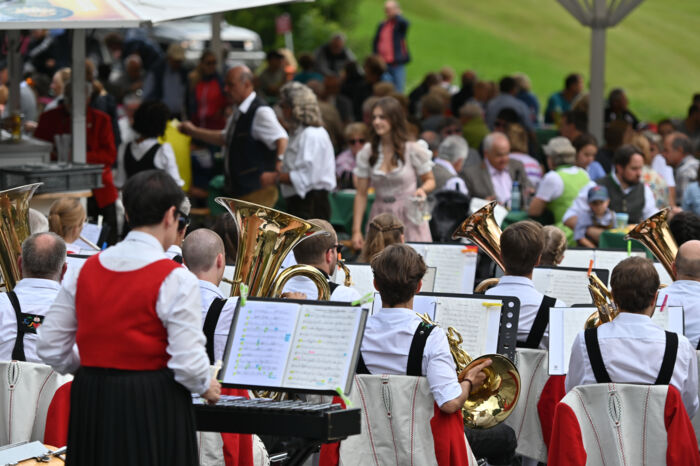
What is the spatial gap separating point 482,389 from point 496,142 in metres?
5.50

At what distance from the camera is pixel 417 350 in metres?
4.21

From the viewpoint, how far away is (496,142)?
972 cm

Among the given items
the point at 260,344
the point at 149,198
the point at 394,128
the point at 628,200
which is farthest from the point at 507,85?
the point at 149,198

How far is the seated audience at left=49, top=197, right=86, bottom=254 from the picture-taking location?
6180 mm

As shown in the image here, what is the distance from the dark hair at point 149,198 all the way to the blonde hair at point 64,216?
272 centimetres

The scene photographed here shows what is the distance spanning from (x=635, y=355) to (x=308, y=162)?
4.61 meters

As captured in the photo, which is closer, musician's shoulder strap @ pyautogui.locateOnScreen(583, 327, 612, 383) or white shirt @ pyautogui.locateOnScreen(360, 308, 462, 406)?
white shirt @ pyautogui.locateOnScreen(360, 308, 462, 406)

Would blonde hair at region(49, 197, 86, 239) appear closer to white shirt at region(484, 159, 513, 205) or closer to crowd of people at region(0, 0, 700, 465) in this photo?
crowd of people at region(0, 0, 700, 465)

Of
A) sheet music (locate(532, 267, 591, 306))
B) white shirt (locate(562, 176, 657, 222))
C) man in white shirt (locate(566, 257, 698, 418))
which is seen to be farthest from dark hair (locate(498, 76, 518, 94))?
man in white shirt (locate(566, 257, 698, 418))

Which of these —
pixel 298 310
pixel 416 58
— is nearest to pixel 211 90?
pixel 298 310

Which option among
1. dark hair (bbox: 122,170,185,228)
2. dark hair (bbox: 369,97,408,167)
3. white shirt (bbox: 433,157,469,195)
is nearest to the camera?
dark hair (bbox: 122,170,185,228)

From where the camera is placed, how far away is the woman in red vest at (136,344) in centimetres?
344

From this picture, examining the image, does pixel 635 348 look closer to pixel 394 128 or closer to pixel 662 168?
pixel 394 128

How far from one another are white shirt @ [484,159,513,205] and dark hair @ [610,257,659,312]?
17.4ft
